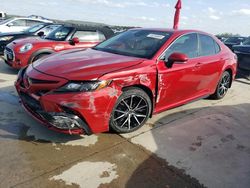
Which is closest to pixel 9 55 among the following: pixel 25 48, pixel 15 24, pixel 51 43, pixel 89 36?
pixel 25 48

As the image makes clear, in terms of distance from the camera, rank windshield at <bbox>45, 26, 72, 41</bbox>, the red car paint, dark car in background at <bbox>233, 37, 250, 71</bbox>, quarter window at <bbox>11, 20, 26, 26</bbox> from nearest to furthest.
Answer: the red car paint → windshield at <bbox>45, 26, 72, 41</bbox> → dark car in background at <bbox>233, 37, 250, 71</bbox> → quarter window at <bbox>11, 20, 26, 26</bbox>

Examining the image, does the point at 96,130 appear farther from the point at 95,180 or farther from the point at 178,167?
the point at 178,167

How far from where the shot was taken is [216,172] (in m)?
3.08

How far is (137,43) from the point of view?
435cm

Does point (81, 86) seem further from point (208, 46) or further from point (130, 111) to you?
point (208, 46)

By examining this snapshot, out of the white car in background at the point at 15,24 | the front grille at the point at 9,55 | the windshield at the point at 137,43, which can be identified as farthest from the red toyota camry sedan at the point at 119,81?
the white car in background at the point at 15,24

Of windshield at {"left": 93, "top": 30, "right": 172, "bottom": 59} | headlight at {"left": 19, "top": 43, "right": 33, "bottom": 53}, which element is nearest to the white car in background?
headlight at {"left": 19, "top": 43, "right": 33, "bottom": 53}

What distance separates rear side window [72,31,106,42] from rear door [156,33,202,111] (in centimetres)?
376

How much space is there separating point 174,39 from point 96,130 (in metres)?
1.94

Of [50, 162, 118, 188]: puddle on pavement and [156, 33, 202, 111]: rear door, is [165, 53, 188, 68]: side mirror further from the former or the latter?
[50, 162, 118, 188]: puddle on pavement

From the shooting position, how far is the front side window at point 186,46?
411cm

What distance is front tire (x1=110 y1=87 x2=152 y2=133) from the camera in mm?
3531

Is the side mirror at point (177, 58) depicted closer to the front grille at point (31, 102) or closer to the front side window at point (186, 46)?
the front side window at point (186, 46)

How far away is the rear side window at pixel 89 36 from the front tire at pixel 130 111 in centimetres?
435
